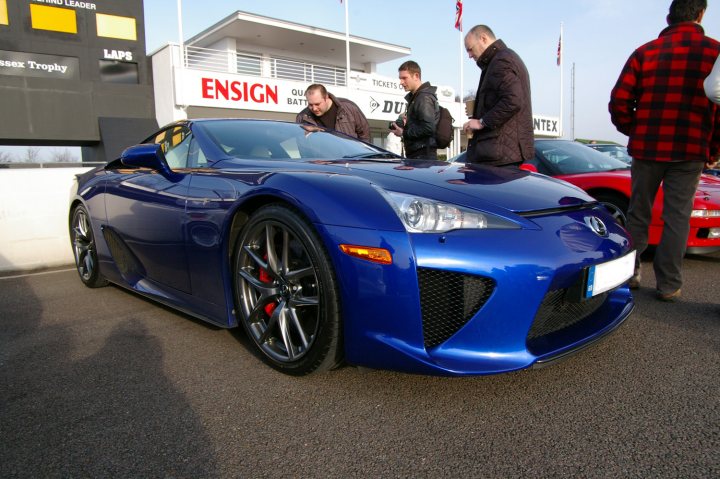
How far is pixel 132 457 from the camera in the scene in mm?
1657

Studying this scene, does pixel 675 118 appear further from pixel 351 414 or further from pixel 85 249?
pixel 85 249

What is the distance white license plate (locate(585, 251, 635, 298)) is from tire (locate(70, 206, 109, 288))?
3.37 metres

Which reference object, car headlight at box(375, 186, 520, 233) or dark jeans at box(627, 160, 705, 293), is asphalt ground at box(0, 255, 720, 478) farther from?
car headlight at box(375, 186, 520, 233)

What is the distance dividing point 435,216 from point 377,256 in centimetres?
26

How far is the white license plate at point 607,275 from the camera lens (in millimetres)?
1980

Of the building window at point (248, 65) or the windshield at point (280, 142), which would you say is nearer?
the windshield at point (280, 142)

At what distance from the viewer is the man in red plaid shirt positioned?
3.10 m

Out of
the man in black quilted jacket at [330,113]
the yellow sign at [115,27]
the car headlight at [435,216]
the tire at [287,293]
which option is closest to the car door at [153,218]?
the tire at [287,293]

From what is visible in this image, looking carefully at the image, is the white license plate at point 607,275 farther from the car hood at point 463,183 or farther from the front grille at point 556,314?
the car hood at point 463,183

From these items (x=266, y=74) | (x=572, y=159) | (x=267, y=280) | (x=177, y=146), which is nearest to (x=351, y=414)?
(x=267, y=280)

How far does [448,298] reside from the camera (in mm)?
1793

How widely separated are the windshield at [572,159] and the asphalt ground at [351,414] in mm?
2392

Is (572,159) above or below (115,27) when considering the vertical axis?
below

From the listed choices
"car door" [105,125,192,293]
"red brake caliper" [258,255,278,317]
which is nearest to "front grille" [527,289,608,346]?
"red brake caliper" [258,255,278,317]
